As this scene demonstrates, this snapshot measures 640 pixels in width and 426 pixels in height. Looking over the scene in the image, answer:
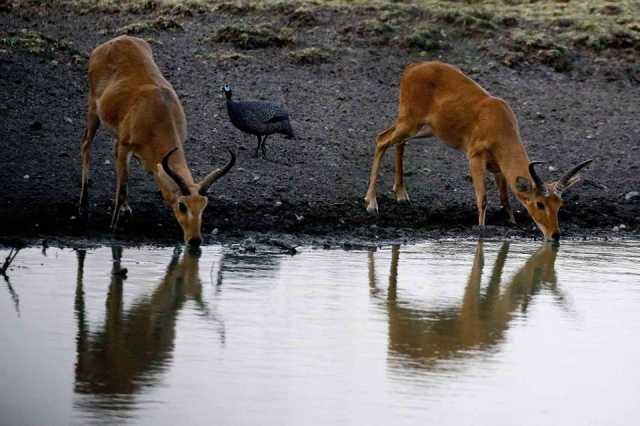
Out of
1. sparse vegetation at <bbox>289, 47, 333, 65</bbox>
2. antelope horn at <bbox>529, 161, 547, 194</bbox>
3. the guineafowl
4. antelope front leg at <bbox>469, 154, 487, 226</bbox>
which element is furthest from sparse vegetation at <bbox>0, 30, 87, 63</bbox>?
antelope horn at <bbox>529, 161, 547, 194</bbox>

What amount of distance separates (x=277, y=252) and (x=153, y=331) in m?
3.12

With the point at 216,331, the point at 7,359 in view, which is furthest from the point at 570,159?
the point at 7,359

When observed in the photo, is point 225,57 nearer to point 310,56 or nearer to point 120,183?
point 310,56

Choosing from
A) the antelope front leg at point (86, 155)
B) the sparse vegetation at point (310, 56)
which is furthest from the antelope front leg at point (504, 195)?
the sparse vegetation at point (310, 56)

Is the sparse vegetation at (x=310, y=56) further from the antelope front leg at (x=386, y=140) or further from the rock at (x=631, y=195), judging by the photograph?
the rock at (x=631, y=195)

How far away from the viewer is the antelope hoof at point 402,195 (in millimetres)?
13625

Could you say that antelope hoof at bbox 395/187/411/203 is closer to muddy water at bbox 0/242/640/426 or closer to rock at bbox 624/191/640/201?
muddy water at bbox 0/242/640/426

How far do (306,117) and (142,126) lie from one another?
4222 mm

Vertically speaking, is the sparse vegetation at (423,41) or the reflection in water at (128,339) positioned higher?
the sparse vegetation at (423,41)

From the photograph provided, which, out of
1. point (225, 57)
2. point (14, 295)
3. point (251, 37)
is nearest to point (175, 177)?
point (14, 295)

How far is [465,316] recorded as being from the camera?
9.05m

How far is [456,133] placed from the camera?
1360cm

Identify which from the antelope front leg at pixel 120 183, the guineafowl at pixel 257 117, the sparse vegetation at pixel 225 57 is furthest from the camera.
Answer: the sparse vegetation at pixel 225 57

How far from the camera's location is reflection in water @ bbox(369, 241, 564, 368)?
800cm
